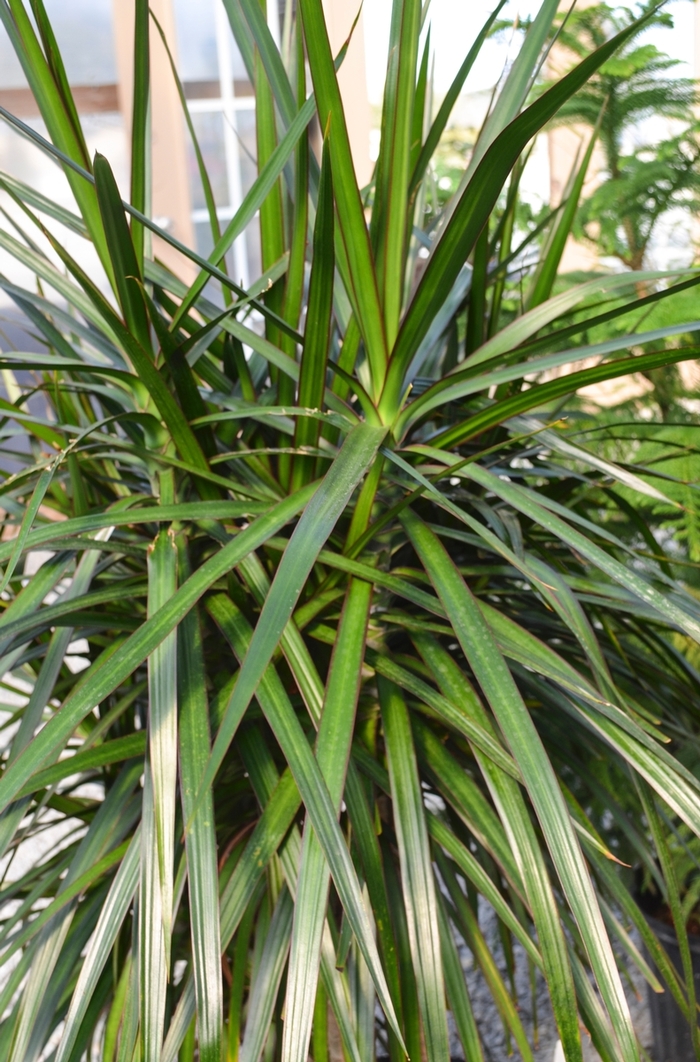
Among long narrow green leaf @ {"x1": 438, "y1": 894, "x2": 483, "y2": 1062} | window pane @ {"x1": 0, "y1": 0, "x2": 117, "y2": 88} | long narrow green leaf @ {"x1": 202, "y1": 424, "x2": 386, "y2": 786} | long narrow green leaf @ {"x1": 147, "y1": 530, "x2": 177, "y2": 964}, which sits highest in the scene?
window pane @ {"x1": 0, "y1": 0, "x2": 117, "y2": 88}

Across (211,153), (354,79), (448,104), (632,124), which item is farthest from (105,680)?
(211,153)

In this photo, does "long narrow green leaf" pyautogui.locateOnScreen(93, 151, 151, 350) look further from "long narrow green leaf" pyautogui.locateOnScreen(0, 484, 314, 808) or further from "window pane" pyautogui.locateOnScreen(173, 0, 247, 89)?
"window pane" pyautogui.locateOnScreen(173, 0, 247, 89)

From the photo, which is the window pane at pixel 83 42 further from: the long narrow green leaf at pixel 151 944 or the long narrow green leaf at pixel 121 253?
the long narrow green leaf at pixel 151 944

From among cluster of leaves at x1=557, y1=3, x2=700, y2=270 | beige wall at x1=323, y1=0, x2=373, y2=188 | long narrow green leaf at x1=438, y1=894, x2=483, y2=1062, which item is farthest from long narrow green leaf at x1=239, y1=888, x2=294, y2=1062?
beige wall at x1=323, y1=0, x2=373, y2=188

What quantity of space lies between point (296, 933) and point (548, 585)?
27 centimetres

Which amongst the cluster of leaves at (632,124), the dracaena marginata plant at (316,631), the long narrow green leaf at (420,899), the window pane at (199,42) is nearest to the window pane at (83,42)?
the window pane at (199,42)

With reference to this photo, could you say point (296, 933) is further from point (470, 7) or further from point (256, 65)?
point (470, 7)

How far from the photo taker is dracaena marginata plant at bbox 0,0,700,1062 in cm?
48

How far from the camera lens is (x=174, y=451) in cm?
66

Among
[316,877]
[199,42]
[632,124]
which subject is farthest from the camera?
[199,42]

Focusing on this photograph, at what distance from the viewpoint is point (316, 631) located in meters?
0.65

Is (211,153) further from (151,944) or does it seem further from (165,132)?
(151,944)

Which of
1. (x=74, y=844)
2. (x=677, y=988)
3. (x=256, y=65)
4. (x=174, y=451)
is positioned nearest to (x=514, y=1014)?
(x=677, y=988)

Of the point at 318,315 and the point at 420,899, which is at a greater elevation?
the point at 318,315
